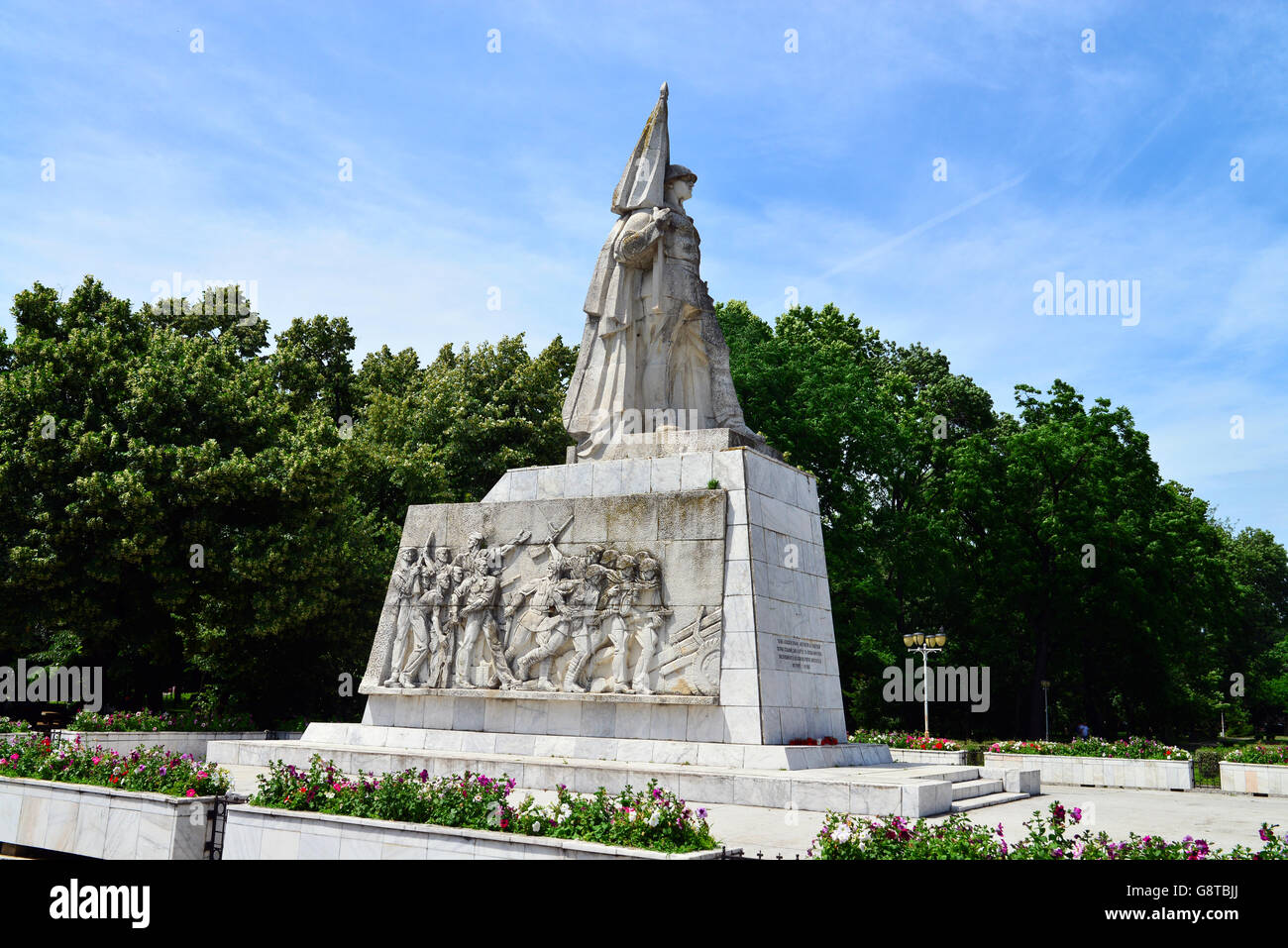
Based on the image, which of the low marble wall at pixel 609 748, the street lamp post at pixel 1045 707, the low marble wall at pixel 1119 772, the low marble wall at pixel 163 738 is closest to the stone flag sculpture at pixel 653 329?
the low marble wall at pixel 609 748

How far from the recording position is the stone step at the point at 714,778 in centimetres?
1052

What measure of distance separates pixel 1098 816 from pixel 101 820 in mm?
10950

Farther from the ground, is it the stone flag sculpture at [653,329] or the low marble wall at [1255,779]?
the stone flag sculpture at [653,329]

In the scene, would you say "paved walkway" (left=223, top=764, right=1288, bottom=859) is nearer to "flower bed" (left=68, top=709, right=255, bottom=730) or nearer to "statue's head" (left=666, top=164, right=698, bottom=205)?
"flower bed" (left=68, top=709, right=255, bottom=730)

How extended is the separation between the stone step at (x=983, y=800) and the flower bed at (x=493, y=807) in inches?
197

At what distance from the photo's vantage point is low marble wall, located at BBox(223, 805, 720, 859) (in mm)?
7105

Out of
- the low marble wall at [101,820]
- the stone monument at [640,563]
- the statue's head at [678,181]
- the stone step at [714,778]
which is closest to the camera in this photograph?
the low marble wall at [101,820]

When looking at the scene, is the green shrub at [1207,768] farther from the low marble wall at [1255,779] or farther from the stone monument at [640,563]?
the stone monument at [640,563]

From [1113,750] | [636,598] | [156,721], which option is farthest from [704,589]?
[156,721]

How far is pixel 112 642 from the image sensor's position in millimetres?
22938

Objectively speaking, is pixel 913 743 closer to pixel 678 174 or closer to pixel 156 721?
pixel 678 174

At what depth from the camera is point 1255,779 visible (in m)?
17.8
